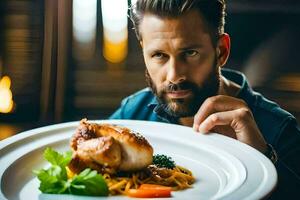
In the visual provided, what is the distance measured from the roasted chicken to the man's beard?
1.27 ft

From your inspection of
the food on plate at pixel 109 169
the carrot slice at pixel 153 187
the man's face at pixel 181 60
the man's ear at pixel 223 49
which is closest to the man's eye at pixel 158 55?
the man's face at pixel 181 60

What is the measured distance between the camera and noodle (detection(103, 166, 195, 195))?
164 cm

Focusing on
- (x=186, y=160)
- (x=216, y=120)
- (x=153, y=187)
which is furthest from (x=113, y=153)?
(x=216, y=120)

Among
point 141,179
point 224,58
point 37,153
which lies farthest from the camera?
point 224,58

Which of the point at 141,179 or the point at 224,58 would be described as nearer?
the point at 141,179

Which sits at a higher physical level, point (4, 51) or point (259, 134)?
point (4, 51)

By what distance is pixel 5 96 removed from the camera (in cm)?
220

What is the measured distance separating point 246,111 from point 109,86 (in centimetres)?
55

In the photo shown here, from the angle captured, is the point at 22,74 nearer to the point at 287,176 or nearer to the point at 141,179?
the point at 141,179

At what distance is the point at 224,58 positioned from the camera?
2047mm

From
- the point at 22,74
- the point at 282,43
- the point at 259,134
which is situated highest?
the point at 282,43

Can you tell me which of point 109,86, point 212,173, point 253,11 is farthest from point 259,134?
point 109,86

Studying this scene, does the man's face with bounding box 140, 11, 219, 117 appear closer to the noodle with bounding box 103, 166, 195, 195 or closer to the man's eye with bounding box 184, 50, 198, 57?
the man's eye with bounding box 184, 50, 198, 57

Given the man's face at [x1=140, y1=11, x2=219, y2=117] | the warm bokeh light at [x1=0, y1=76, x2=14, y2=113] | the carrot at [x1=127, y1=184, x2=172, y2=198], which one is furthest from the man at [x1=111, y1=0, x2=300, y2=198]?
the warm bokeh light at [x1=0, y1=76, x2=14, y2=113]
